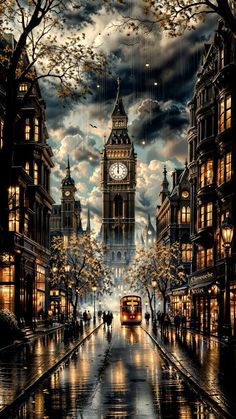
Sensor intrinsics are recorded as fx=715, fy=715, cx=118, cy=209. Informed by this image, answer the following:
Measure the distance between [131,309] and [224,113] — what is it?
46.7 metres

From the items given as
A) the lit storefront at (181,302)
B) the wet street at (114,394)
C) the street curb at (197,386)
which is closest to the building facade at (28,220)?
the lit storefront at (181,302)

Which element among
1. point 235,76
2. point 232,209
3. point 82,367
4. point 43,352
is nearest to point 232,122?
point 235,76

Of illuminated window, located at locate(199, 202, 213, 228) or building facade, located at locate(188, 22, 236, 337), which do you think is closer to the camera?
building facade, located at locate(188, 22, 236, 337)

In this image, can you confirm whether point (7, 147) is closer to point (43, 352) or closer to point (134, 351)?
point (43, 352)

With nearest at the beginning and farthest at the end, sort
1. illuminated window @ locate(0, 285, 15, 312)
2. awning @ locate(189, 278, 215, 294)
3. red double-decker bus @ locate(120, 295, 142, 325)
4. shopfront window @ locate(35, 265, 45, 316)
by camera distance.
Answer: illuminated window @ locate(0, 285, 15, 312)
awning @ locate(189, 278, 215, 294)
shopfront window @ locate(35, 265, 45, 316)
red double-decker bus @ locate(120, 295, 142, 325)

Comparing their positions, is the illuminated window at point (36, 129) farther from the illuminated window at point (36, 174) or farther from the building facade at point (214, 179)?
the building facade at point (214, 179)

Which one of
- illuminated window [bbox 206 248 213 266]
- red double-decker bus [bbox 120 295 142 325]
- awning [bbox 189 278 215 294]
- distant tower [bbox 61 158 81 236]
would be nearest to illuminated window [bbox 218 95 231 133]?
awning [bbox 189 278 215 294]

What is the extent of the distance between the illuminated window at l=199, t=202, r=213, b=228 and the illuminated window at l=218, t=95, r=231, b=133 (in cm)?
830

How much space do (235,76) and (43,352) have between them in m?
22.8

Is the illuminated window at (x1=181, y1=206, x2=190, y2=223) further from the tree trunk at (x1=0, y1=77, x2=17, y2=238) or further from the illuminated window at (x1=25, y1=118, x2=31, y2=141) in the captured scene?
the tree trunk at (x1=0, y1=77, x2=17, y2=238)

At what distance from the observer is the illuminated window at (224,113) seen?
48812 millimetres

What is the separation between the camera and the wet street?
656 inches

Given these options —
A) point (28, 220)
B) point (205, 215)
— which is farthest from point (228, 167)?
point (28, 220)

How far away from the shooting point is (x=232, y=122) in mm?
47719
